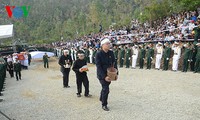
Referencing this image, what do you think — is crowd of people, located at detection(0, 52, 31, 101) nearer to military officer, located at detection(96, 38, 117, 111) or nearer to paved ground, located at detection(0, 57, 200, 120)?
paved ground, located at detection(0, 57, 200, 120)

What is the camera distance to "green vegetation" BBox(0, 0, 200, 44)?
2889cm

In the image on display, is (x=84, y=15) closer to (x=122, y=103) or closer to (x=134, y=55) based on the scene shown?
(x=134, y=55)

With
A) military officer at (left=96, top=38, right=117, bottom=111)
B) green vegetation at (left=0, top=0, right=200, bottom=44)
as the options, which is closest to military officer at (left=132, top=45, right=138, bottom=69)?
green vegetation at (left=0, top=0, right=200, bottom=44)

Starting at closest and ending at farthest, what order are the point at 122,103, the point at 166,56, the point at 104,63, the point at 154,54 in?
the point at 104,63
the point at 122,103
the point at 166,56
the point at 154,54

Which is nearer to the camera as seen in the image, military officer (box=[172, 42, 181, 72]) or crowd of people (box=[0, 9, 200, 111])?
crowd of people (box=[0, 9, 200, 111])

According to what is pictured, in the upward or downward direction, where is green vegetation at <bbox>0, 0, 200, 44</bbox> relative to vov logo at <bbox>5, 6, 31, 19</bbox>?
upward

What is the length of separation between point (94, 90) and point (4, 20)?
104 m

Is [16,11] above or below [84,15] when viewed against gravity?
below

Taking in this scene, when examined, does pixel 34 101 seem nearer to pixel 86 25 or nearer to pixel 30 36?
pixel 86 25

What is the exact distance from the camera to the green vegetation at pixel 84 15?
28.9 metres

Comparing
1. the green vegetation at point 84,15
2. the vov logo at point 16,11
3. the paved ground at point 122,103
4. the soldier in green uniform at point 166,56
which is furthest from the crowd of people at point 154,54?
the vov logo at point 16,11

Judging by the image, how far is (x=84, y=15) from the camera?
261ft

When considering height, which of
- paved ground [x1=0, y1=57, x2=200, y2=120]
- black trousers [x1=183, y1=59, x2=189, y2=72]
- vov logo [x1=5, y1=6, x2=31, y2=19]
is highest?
vov logo [x1=5, y1=6, x2=31, y2=19]

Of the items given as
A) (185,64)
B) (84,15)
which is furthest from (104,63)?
(84,15)
